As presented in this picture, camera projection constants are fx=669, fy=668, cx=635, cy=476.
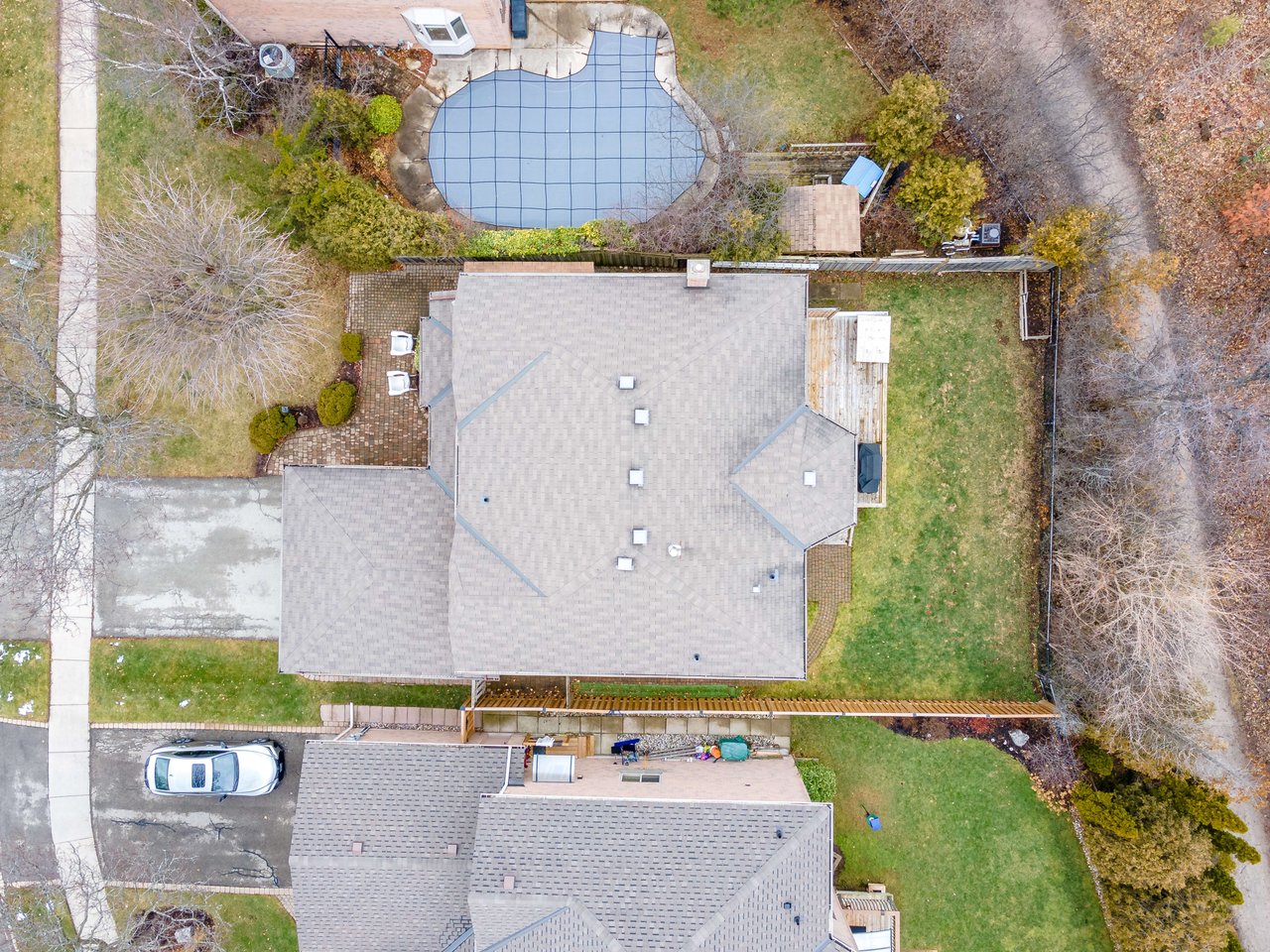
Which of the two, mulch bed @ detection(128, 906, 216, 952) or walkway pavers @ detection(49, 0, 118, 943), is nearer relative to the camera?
mulch bed @ detection(128, 906, 216, 952)

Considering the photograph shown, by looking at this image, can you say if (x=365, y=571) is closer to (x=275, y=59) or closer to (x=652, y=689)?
(x=652, y=689)

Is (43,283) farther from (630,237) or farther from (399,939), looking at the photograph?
(399,939)

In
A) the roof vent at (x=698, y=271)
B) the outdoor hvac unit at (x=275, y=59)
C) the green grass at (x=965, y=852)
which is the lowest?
the green grass at (x=965, y=852)

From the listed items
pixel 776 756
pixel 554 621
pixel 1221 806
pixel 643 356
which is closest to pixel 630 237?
pixel 643 356

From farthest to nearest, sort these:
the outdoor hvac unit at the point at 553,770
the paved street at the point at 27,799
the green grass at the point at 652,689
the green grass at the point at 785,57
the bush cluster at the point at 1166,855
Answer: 1. the paved street at the point at 27,799
2. the green grass at the point at 652,689
3. the green grass at the point at 785,57
4. the outdoor hvac unit at the point at 553,770
5. the bush cluster at the point at 1166,855

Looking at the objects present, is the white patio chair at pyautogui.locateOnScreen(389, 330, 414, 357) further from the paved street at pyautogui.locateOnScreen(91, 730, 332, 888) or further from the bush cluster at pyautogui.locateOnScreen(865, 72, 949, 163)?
the bush cluster at pyautogui.locateOnScreen(865, 72, 949, 163)

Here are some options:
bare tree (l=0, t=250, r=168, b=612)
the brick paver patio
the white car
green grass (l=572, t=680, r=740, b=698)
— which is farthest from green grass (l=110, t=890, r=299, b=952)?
the brick paver patio

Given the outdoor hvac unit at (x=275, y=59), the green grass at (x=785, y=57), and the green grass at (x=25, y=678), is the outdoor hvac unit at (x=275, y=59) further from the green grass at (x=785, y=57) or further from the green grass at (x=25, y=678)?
the green grass at (x=25, y=678)

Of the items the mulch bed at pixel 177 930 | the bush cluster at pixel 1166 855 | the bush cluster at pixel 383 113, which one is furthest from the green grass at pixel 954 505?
the mulch bed at pixel 177 930
